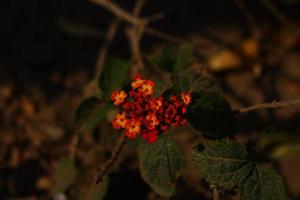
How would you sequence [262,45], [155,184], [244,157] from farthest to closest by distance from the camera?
1. [262,45]
2. [155,184]
3. [244,157]

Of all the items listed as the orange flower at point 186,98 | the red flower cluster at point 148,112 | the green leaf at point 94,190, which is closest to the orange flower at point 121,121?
the red flower cluster at point 148,112

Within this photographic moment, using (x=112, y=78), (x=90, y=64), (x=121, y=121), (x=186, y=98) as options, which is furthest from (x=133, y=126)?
(x=90, y=64)

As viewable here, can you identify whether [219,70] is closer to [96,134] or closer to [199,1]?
[199,1]

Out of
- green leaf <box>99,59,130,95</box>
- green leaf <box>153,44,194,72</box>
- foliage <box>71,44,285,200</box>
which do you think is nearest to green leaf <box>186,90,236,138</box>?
foliage <box>71,44,285,200</box>

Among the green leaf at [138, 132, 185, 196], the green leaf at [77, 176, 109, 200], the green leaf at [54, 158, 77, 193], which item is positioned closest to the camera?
the green leaf at [138, 132, 185, 196]

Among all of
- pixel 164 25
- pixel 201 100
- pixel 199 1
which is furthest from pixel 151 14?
pixel 201 100

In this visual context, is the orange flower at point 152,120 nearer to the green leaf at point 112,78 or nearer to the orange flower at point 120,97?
Answer: the orange flower at point 120,97

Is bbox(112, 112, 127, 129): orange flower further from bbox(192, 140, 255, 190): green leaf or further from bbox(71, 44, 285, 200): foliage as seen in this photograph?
bbox(192, 140, 255, 190): green leaf

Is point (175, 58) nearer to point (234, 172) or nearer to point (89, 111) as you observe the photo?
point (89, 111)
